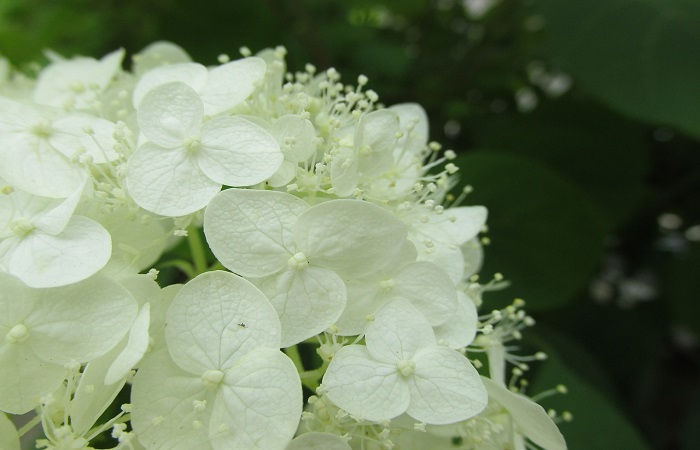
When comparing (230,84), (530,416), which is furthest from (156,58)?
(530,416)

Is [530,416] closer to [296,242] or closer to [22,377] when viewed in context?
[296,242]

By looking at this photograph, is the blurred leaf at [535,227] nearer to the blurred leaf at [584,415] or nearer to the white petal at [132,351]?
the blurred leaf at [584,415]

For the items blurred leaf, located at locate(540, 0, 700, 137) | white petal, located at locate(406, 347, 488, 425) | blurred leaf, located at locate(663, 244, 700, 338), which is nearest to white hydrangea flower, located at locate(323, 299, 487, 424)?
white petal, located at locate(406, 347, 488, 425)

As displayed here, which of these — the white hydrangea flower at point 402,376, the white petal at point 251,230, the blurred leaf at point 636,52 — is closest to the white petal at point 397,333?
the white hydrangea flower at point 402,376

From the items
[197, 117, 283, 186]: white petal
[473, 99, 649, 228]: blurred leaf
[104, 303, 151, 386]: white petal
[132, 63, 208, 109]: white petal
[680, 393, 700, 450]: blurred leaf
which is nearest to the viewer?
[104, 303, 151, 386]: white petal

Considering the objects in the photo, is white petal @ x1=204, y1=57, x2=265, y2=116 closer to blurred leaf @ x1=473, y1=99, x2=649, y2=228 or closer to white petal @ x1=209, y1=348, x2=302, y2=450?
white petal @ x1=209, y1=348, x2=302, y2=450

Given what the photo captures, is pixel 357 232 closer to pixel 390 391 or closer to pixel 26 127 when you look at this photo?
pixel 390 391

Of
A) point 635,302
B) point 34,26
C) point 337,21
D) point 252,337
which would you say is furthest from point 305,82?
point 635,302
